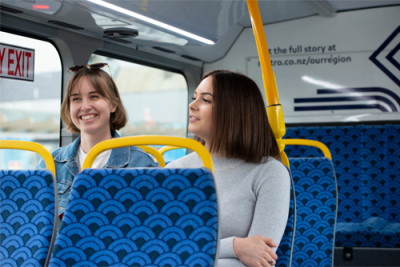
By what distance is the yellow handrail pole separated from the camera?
205 centimetres

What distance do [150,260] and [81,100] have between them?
1.13 meters

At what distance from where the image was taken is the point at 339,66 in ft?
16.9

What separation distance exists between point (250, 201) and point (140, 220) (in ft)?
1.72

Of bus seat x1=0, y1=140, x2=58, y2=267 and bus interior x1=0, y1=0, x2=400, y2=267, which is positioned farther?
bus interior x1=0, y1=0, x2=400, y2=267

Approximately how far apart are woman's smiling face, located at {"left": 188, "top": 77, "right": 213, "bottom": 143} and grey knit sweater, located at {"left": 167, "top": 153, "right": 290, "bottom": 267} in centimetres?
19

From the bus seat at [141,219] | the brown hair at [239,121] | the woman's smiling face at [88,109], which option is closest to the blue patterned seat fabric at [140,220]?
the bus seat at [141,219]

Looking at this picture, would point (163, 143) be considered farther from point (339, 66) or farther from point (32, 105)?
point (339, 66)

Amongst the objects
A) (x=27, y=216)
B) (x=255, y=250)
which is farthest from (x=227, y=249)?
(x=27, y=216)

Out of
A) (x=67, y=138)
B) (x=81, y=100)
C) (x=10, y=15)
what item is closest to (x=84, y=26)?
(x=10, y=15)

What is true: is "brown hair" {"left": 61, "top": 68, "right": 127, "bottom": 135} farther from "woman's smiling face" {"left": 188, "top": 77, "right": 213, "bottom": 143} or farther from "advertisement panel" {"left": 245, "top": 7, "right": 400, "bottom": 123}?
"advertisement panel" {"left": 245, "top": 7, "right": 400, "bottom": 123}

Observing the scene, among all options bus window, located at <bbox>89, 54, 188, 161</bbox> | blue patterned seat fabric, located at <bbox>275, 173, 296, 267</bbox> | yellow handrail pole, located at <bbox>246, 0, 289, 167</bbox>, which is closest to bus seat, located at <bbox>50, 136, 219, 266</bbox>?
blue patterned seat fabric, located at <bbox>275, 173, 296, 267</bbox>

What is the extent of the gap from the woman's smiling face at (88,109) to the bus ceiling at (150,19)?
1204mm

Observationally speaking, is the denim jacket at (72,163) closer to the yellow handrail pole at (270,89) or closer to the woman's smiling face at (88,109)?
the woman's smiling face at (88,109)

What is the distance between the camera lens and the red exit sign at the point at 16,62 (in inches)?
133
